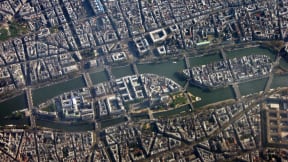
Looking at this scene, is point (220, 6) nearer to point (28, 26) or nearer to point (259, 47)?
point (259, 47)

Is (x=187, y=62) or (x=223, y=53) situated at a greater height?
(x=187, y=62)

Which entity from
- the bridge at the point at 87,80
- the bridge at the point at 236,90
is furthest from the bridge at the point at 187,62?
the bridge at the point at 87,80

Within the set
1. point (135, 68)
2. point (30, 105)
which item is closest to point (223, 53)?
point (135, 68)

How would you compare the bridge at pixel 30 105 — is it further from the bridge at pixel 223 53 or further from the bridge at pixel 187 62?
the bridge at pixel 223 53

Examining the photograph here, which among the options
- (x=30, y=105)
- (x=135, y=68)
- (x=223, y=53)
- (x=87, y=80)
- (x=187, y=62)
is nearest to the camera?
(x=30, y=105)

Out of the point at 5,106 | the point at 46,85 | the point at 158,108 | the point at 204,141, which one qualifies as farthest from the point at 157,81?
the point at 5,106

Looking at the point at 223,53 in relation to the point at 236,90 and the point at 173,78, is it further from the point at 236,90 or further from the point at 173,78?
the point at 173,78

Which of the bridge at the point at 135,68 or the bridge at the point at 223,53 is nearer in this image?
the bridge at the point at 135,68

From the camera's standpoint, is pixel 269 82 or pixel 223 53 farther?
pixel 223 53
